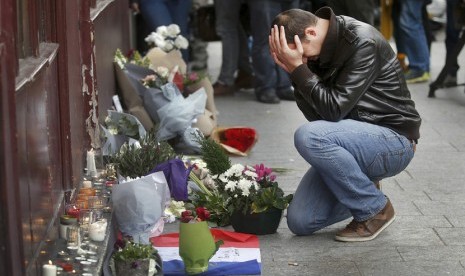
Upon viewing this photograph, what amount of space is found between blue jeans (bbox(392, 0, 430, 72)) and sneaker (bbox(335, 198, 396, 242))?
6091 mm

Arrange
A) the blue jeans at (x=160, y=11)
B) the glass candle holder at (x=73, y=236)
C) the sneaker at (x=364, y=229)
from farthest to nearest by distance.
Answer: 1. the blue jeans at (x=160, y=11)
2. the sneaker at (x=364, y=229)
3. the glass candle holder at (x=73, y=236)

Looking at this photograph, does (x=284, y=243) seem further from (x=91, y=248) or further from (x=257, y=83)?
(x=257, y=83)

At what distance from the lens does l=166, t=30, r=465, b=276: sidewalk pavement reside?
5254 mm

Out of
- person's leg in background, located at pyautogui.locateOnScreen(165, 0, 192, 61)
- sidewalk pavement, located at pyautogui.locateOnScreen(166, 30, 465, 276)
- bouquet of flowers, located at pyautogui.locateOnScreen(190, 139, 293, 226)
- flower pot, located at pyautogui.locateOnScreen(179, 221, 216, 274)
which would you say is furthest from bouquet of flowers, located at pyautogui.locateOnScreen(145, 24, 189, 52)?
flower pot, located at pyautogui.locateOnScreen(179, 221, 216, 274)

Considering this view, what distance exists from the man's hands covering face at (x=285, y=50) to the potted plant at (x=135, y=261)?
1.26 m

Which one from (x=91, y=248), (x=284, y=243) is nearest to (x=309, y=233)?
(x=284, y=243)

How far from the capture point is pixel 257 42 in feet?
33.4

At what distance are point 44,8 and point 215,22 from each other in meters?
6.58

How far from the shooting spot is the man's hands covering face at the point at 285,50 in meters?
5.31

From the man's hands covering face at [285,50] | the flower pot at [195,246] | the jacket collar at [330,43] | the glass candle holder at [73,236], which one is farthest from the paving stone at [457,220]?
the glass candle holder at [73,236]

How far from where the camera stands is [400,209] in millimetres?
6352

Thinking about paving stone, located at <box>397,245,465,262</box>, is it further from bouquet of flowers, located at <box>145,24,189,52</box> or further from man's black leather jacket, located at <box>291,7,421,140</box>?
bouquet of flowers, located at <box>145,24,189,52</box>

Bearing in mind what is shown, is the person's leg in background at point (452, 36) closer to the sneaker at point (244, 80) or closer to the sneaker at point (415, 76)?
the sneaker at point (415, 76)

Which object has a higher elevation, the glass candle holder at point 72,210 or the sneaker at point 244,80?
the glass candle holder at point 72,210
